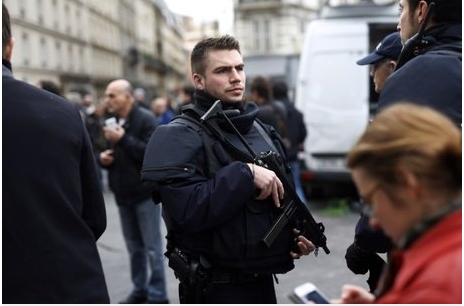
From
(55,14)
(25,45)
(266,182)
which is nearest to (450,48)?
(266,182)

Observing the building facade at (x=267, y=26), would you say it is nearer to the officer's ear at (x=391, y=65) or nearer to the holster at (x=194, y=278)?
the officer's ear at (x=391, y=65)

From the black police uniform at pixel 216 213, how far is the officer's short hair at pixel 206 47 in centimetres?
28

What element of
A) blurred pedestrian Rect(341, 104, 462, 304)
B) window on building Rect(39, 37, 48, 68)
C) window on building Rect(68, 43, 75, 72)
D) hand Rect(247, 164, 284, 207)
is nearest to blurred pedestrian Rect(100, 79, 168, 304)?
hand Rect(247, 164, 284, 207)

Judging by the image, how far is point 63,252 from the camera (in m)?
2.20

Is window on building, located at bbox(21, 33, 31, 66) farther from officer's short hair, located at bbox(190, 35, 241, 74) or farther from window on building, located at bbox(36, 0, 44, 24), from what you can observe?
officer's short hair, located at bbox(190, 35, 241, 74)

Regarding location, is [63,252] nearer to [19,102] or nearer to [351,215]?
[19,102]

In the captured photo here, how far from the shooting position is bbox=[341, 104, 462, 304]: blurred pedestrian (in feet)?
4.13

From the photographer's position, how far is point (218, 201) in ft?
8.33

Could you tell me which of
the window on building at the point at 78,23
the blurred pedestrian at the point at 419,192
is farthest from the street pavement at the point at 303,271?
the window on building at the point at 78,23

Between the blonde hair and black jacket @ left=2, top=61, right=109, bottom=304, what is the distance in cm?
127

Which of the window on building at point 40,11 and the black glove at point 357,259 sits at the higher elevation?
the window on building at point 40,11

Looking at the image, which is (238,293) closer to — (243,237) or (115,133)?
(243,237)

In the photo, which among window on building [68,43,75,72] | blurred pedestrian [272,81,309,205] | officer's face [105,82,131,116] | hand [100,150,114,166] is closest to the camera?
hand [100,150,114,166]

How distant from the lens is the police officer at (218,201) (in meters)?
2.57
